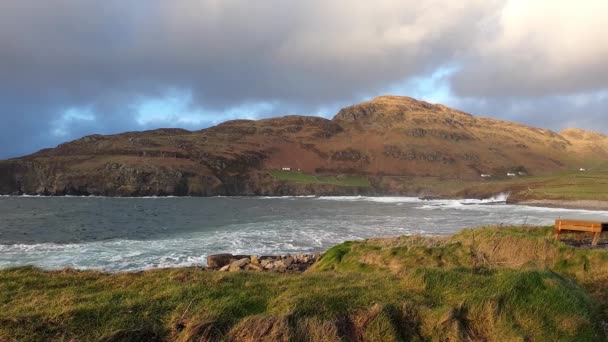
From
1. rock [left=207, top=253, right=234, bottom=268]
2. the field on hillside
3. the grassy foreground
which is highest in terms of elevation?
the field on hillside

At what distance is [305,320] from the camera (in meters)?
7.20

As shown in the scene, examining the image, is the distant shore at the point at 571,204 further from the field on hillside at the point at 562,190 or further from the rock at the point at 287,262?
the rock at the point at 287,262

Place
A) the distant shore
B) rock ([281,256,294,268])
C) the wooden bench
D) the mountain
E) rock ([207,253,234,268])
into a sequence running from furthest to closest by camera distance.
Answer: the mountain → the distant shore → rock ([207,253,234,268]) → rock ([281,256,294,268]) → the wooden bench

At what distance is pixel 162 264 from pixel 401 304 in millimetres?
20492

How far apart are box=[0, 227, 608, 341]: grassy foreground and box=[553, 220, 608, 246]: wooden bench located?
9507 mm

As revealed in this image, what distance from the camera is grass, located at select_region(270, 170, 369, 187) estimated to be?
533ft

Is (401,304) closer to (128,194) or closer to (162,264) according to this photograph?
(162,264)

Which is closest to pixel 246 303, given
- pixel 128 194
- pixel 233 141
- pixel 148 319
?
pixel 148 319

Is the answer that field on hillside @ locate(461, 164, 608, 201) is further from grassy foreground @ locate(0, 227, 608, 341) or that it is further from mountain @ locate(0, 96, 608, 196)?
grassy foreground @ locate(0, 227, 608, 341)

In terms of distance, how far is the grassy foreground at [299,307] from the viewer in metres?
6.72

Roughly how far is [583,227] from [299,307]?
1675cm

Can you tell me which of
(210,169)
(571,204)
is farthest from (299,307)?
(210,169)

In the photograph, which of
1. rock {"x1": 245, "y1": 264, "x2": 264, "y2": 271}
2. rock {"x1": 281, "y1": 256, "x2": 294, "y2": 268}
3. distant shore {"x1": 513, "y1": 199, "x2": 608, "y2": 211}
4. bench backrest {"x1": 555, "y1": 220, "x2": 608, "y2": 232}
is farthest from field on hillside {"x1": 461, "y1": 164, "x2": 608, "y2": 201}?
rock {"x1": 245, "y1": 264, "x2": 264, "y2": 271}

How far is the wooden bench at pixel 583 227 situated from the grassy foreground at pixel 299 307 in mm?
9507
